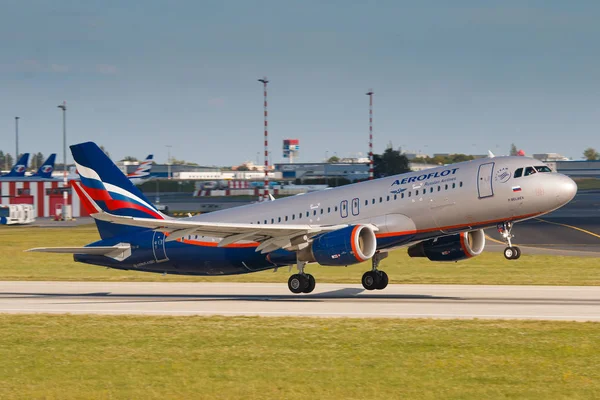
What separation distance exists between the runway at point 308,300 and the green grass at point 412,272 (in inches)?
117

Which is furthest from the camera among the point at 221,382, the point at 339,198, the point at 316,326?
the point at 339,198

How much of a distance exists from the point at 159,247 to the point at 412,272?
15.7 meters

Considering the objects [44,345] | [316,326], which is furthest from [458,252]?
[44,345]

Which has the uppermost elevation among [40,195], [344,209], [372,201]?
[40,195]

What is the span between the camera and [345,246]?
93.5 ft

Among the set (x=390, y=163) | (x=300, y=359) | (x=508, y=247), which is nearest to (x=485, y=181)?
(x=508, y=247)

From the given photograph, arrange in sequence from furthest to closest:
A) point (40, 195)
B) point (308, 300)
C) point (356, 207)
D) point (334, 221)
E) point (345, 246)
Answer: point (40, 195) < point (334, 221) < point (356, 207) < point (308, 300) < point (345, 246)

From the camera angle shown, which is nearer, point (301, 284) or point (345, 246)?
point (345, 246)

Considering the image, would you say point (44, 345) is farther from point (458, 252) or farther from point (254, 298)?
point (458, 252)

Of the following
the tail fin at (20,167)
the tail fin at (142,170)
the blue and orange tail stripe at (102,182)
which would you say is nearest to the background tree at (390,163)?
the tail fin at (142,170)

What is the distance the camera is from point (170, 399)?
1453 cm

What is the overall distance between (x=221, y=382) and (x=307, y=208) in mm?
17178

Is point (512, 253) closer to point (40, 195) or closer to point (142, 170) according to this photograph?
point (40, 195)

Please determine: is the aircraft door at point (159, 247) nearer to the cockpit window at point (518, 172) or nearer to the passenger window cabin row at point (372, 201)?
the passenger window cabin row at point (372, 201)
